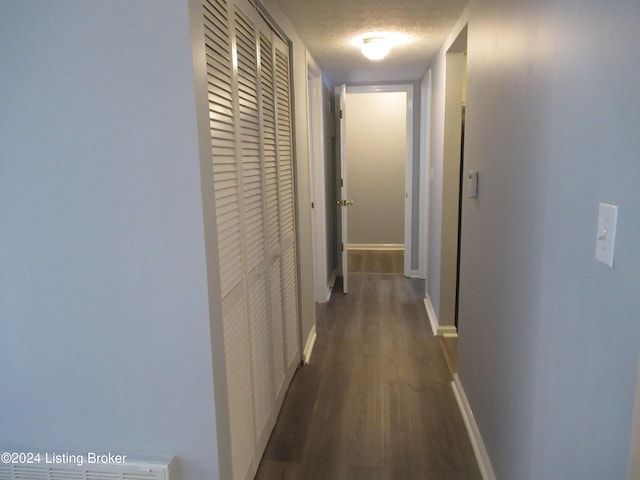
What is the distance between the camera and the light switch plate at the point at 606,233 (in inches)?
33.9

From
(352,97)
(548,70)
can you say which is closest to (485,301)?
(548,70)

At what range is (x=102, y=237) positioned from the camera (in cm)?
134

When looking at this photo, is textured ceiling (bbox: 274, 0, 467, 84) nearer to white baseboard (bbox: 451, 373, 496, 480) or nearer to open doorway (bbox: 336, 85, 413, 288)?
white baseboard (bbox: 451, 373, 496, 480)

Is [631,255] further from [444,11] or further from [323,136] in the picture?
[323,136]

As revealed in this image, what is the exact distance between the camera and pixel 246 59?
6.07 ft

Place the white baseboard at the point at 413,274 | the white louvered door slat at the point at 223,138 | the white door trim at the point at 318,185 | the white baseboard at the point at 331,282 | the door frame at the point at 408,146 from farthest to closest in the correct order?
the white baseboard at the point at 413,274 → the door frame at the point at 408,146 → the white baseboard at the point at 331,282 → the white door trim at the point at 318,185 → the white louvered door slat at the point at 223,138

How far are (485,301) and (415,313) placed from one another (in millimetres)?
2057

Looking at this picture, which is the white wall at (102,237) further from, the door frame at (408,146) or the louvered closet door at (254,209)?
the door frame at (408,146)

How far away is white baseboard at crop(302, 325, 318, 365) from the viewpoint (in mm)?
3008

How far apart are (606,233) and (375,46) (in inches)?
94.2

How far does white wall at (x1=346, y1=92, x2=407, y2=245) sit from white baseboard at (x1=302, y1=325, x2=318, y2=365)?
3.30 metres

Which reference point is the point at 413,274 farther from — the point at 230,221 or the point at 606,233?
the point at 606,233

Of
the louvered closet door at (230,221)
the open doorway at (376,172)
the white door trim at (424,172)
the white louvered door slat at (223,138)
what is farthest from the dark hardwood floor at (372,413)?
the open doorway at (376,172)

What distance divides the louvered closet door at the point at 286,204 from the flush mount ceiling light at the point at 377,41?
22.4 inches
